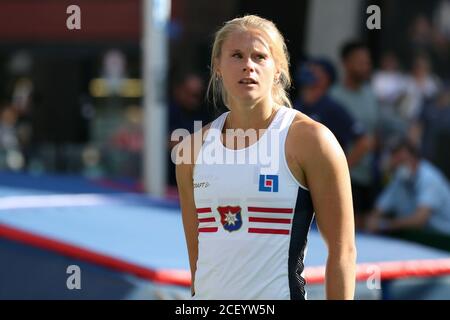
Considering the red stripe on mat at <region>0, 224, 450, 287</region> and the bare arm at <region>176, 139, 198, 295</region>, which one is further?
the red stripe on mat at <region>0, 224, 450, 287</region>

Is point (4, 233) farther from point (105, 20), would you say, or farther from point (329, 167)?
point (105, 20)

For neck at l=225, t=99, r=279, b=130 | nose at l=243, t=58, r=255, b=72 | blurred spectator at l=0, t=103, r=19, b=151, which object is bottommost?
blurred spectator at l=0, t=103, r=19, b=151

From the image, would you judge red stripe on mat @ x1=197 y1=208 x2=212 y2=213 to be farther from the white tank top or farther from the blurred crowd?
the blurred crowd

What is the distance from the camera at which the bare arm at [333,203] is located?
8.29 ft

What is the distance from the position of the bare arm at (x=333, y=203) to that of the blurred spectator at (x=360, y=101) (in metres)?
3.91

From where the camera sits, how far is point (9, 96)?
18000mm

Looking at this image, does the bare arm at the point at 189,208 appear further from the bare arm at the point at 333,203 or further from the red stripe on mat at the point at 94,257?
the red stripe on mat at the point at 94,257

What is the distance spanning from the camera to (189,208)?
2.84 m

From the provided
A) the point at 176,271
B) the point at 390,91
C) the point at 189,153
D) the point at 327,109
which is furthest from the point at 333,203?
the point at 390,91

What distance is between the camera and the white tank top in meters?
2.58

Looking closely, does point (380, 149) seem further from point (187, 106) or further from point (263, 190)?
point (263, 190)

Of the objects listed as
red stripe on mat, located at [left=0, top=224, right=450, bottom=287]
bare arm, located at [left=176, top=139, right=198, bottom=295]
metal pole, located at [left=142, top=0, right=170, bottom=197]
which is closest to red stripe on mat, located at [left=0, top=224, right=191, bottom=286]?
red stripe on mat, located at [left=0, top=224, right=450, bottom=287]

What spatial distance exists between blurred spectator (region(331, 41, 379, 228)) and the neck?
3806 mm

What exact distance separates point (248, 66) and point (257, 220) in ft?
1.41
